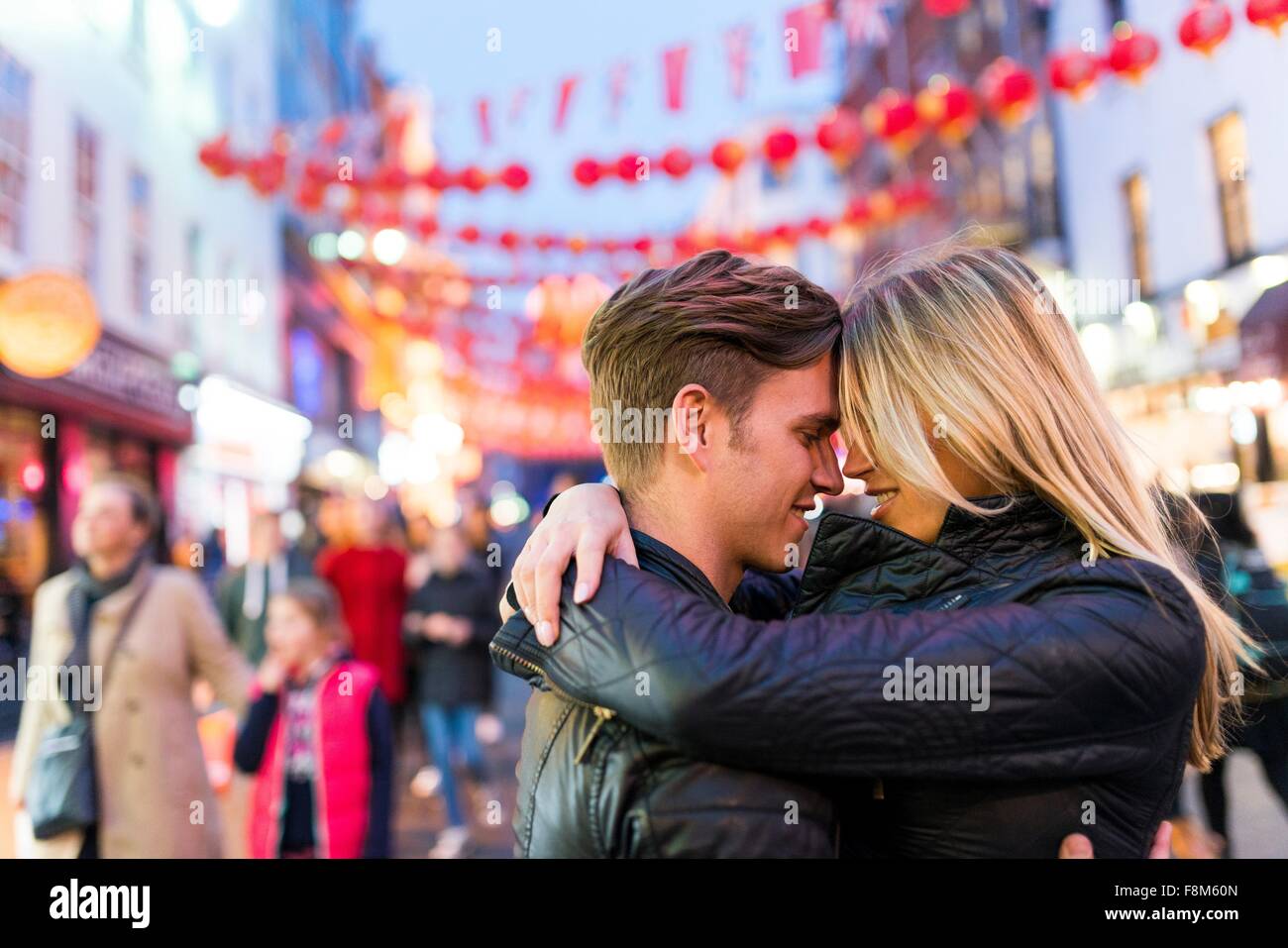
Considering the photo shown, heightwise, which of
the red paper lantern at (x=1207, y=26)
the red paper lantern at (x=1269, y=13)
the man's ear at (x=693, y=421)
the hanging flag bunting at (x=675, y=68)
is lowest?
the man's ear at (x=693, y=421)

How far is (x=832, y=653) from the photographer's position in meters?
1.50

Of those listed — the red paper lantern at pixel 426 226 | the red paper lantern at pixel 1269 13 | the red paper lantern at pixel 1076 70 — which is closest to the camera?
the red paper lantern at pixel 1269 13

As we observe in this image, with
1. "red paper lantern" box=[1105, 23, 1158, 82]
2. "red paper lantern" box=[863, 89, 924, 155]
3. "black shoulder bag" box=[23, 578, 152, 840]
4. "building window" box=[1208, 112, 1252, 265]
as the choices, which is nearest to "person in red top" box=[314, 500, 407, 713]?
"black shoulder bag" box=[23, 578, 152, 840]

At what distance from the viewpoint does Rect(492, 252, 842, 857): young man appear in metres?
1.52

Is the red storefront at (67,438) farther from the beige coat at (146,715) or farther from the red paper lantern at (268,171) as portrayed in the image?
the beige coat at (146,715)

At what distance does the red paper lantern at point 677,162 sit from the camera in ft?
29.8

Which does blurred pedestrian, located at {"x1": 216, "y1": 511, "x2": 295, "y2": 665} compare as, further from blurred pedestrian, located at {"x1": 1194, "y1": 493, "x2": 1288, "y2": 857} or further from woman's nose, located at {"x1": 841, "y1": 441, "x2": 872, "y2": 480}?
woman's nose, located at {"x1": 841, "y1": 441, "x2": 872, "y2": 480}

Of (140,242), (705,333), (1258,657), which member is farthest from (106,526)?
(140,242)

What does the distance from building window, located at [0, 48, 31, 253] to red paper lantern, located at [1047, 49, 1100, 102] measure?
9293mm

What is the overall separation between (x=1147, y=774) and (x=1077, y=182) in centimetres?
1768

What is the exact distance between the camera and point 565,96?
8.47 m

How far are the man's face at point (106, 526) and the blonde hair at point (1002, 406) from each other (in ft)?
12.3

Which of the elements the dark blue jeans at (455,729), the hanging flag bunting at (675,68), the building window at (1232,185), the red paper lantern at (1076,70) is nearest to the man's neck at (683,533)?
the dark blue jeans at (455,729)
